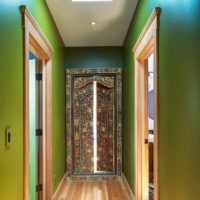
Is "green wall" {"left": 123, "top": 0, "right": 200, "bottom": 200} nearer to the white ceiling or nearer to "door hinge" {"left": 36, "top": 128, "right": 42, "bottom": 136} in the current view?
the white ceiling

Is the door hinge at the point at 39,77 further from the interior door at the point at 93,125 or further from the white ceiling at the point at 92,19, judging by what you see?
the interior door at the point at 93,125

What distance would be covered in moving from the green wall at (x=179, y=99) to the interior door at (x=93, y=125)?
117 inches

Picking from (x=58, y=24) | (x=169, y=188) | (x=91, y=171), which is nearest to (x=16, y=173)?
(x=169, y=188)

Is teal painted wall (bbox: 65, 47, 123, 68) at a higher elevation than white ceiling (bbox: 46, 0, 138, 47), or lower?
lower

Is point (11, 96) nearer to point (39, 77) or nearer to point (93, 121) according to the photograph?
point (39, 77)

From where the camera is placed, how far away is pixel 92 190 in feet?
14.5

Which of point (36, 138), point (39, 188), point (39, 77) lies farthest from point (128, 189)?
point (39, 77)

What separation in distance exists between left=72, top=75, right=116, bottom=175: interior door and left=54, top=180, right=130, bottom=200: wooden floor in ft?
1.07

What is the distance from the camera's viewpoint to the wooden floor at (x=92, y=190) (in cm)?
409

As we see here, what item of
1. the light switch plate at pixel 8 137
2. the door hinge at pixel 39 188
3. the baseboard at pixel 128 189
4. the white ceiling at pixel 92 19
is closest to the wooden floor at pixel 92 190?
the baseboard at pixel 128 189

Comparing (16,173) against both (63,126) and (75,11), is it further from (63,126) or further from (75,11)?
(63,126)

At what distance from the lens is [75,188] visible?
15.0 feet

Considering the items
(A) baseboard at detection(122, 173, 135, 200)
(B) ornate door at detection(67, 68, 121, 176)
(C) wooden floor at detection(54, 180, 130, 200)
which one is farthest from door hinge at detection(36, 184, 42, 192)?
(B) ornate door at detection(67, 68, 121, 176)

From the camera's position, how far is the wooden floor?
13.4 ft
